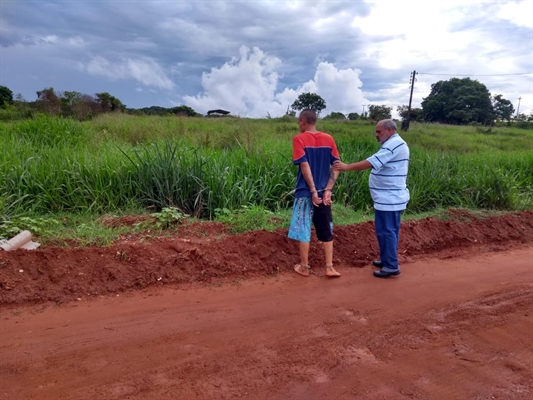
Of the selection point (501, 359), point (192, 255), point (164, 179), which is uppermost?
point (164, 179)

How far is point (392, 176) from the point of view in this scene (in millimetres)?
4199

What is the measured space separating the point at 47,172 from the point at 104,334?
3611 millimetres

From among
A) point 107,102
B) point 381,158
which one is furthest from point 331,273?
point 107,102

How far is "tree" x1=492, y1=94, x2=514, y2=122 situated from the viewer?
46.4 metres

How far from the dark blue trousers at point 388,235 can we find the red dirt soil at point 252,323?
21cm

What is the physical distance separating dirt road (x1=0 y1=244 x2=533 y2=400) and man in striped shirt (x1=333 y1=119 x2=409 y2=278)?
14.7 inches

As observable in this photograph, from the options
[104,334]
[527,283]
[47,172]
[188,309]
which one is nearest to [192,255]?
[188,309]

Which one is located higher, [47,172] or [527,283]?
[47,172]

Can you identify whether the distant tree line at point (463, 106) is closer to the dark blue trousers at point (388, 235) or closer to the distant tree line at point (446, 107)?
the distant tree line at point (446, 107)

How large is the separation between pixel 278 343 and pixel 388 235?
1929 mm

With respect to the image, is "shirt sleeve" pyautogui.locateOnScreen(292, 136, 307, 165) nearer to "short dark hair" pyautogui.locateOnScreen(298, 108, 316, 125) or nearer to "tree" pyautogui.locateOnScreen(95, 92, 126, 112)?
"short dark hair" pyautogui.locateOnScreen(298, 108, 316, 125)

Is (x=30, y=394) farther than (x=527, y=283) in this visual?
No

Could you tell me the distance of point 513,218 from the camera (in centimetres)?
642

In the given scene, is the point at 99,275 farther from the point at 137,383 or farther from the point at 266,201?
the point at 266,201
